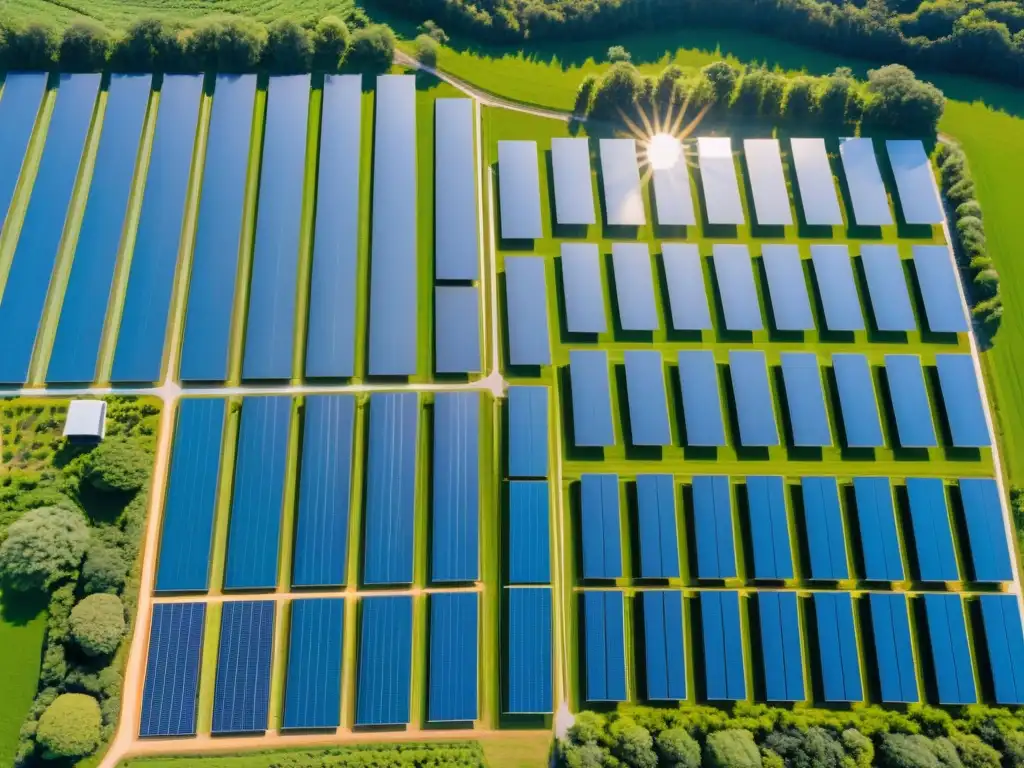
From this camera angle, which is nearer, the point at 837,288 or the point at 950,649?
the point at 950,649

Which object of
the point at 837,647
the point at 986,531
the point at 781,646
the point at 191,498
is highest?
the point at 191,498

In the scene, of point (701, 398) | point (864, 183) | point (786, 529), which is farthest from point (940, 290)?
point (786, 529)

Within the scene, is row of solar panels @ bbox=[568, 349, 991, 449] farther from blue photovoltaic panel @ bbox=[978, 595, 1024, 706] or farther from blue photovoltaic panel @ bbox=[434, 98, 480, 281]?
blue photovoltaic panel @ bbox=[434, 98, 480, 281]

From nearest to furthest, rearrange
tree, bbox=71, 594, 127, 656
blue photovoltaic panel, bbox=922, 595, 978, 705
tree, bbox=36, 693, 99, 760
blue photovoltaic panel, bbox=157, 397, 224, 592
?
tree, bbox=36, 693, 99, 760 → tree, bbox=71, 594, 127, 656 → blue photovoltaic panel, bbox=922, 595, 978, 705 → blue photovoltaic panel, bbox=157, 397, 224, 592

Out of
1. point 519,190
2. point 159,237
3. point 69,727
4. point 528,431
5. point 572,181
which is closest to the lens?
point 69,727

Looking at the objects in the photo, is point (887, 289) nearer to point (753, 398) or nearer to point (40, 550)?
point (753, 398)

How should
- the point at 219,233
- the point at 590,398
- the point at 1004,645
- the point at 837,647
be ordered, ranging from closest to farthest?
1. the point at 837,647
2. the point at 1004,645
3. the point at 590,398
4. the point at 219,233

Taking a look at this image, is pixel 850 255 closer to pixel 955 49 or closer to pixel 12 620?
pixel 955 49

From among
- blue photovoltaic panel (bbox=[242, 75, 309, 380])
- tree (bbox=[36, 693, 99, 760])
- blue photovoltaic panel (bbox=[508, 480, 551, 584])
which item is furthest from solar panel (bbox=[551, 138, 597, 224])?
tree (bbox=[36, 693, 99, 760])
